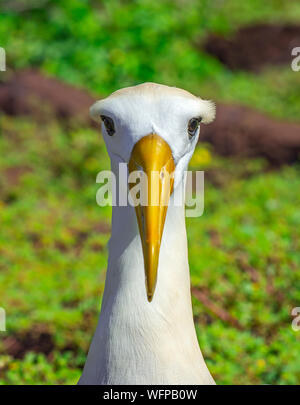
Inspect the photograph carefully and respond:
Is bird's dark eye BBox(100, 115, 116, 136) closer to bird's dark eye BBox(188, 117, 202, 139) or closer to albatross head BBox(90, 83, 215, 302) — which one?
albatross head BBox(90, 83, 215, 302)

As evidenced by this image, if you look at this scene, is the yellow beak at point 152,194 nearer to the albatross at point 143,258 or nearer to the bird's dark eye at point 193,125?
the albatross at point 143,258

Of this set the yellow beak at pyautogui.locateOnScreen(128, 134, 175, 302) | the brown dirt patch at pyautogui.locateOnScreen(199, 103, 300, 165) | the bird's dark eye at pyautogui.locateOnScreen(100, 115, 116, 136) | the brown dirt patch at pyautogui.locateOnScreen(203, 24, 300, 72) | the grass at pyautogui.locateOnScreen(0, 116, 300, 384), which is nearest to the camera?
the yellow beak at pyautogui.locateOnScreen(128, 134, 175, 302)

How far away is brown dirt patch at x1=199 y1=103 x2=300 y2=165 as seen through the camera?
5672 millimetres

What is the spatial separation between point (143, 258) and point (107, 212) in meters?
3.11

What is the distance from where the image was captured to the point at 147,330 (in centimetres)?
170

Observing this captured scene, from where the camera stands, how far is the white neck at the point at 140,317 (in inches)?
66.7

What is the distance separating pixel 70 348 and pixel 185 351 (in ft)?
4.44

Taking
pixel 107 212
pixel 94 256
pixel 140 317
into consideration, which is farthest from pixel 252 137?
pixel 140 317

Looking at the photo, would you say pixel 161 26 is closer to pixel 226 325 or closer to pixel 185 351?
pixel 226 325

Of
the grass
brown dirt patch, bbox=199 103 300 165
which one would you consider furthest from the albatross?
brown dirt patch, bbox=199 103 300 165

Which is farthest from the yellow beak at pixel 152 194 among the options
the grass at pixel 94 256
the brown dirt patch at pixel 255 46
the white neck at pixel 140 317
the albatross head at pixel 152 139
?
the brown dirt patch at pixel 255 46

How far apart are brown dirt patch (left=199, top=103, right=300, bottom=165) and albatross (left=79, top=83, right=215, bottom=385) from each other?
4006mm

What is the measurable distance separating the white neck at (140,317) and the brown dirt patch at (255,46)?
312 inches

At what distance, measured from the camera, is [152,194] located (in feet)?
5.02
